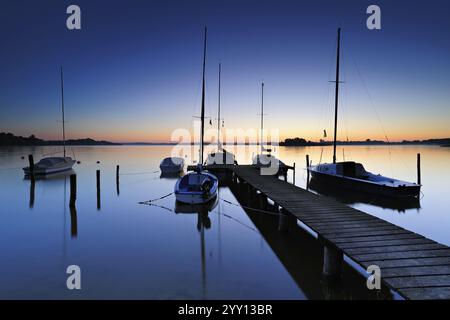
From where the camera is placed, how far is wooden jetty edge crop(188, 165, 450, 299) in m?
5.32

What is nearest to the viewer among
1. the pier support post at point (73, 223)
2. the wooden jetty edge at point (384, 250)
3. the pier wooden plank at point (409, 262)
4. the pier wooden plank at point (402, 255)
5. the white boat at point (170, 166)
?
the wooden jetty edge at point (384, 250)

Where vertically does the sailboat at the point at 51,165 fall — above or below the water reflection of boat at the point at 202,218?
above

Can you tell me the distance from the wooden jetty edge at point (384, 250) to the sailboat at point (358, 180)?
Result: 9101mm

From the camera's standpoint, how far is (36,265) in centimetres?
986

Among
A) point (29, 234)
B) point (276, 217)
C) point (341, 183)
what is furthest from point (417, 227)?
point (29, 234)

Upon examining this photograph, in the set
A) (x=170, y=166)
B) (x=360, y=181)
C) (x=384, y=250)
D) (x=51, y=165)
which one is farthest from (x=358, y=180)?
(x=51, y=165)

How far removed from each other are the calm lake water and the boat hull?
0.79m

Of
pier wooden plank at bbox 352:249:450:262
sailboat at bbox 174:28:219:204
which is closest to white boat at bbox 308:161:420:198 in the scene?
sailboat at bbox 174:28:219:204

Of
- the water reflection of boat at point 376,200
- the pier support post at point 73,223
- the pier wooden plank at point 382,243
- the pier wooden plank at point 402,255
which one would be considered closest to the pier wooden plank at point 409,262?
the pier wooden plank at point 402,255

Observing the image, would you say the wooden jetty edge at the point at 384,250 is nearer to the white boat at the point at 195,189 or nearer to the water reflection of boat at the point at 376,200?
the white boat at the point at 195,189

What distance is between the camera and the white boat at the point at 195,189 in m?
16.7

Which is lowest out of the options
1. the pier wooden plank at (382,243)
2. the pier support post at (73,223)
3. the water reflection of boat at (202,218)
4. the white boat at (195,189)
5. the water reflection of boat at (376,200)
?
the pier support post at (73,223)
